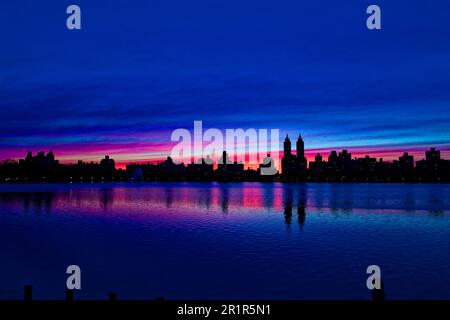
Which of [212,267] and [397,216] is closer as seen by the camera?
[212,267]

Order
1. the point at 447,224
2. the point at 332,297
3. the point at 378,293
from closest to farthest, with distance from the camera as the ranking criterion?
the point at 378,293 → the point at 332,297 → the point at 447,224

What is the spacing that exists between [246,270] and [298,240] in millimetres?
→ 14016

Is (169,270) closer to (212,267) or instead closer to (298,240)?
(212,267)

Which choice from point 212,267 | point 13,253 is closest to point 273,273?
point 212,267

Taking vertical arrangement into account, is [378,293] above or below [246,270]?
above

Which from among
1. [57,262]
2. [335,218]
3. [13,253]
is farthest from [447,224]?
[13,253]

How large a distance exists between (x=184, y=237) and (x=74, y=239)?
39.5 feet

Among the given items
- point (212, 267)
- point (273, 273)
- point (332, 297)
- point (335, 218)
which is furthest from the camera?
point (335, 218)

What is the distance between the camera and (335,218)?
204ft

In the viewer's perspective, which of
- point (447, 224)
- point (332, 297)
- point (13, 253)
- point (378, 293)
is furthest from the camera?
point (447, 224)

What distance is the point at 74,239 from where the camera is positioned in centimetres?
4281

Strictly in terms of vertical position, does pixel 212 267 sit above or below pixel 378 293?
below

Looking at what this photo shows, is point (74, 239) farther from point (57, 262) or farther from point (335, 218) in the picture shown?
point (335, 218)
